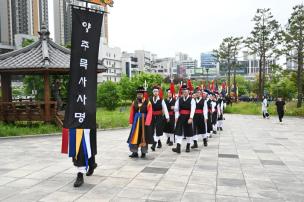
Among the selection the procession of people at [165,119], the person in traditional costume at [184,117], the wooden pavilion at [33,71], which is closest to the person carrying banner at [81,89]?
the procession of people at [165,119]

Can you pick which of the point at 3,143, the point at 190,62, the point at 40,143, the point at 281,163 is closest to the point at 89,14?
the point at 281,163

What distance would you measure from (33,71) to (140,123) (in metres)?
8.77

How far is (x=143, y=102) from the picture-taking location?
8641 mm

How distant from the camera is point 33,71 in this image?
49.7 feet

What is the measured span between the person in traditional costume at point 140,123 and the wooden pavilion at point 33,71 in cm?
696

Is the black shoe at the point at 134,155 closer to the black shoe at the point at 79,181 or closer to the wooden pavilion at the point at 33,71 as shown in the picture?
the black shoe at the point at 79,181

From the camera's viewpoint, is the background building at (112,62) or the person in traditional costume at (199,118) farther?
the background building at (112,62)

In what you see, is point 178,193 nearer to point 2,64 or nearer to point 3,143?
point 3,143

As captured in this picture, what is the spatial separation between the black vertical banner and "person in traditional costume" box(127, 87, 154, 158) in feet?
7.57

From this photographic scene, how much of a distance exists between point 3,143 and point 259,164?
8874 mm

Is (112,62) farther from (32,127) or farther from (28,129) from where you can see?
(28,129)

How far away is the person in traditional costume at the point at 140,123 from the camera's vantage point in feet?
27.7

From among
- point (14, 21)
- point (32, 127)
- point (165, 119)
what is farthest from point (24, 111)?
point (14, 21)

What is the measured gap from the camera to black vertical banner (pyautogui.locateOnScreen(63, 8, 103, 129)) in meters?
6.03
